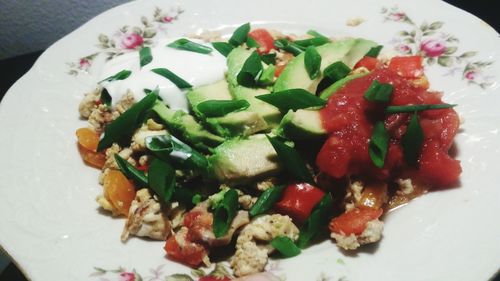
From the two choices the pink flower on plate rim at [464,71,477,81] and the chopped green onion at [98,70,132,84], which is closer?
the pink flower on plate rim at [464,71,477,81]

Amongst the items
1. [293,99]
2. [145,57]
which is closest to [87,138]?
[145,57]

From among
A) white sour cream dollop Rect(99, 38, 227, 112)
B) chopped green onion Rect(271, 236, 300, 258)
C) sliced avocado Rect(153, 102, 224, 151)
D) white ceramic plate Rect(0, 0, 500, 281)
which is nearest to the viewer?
white ceramic plate Rect(0, 0, 500, 281)

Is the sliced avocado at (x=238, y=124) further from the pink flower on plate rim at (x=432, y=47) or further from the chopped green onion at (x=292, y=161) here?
the pink flower on plate rim at (x=432, y=47)

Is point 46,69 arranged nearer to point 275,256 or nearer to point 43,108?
point 43,108

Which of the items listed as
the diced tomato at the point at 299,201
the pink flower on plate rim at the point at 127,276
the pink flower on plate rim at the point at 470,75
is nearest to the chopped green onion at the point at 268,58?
the diced tomato at the point at 299,201

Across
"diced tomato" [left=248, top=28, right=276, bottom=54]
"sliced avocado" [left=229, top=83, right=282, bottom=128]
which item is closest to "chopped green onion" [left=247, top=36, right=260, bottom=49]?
"diced tomato" [left=248, top=28, right=276, bottom=54]

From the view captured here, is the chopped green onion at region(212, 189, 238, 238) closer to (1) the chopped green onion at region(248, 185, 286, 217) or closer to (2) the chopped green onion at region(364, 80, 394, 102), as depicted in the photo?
(1) the chopped green onion at region(248, 185, 286, 217)
